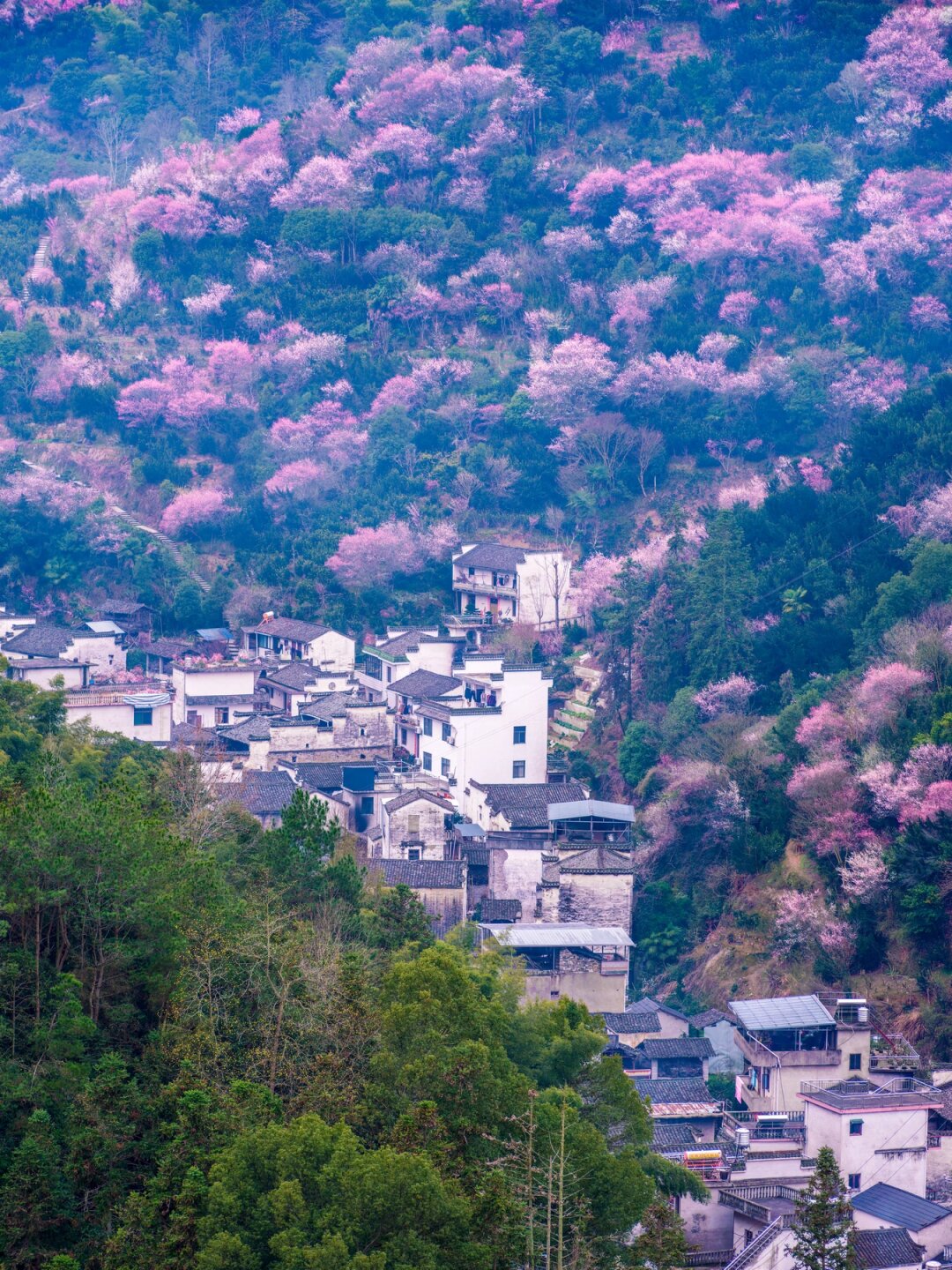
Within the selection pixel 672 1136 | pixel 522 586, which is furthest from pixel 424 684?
pixel 672 1136

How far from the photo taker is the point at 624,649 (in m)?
45.4

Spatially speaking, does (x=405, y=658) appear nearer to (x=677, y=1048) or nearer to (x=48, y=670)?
(x=48, y=670)

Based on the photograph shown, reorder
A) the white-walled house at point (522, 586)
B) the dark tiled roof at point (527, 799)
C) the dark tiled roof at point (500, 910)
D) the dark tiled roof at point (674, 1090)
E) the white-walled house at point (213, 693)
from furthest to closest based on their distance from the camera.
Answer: the white-walled house at point (522, 586) → the white-walled house at point (213, 693) → the dark tiled roof at point (527, 799) → the dark tiled roof at point (500, 910) → the dark tiled roof at point (674, 1090)

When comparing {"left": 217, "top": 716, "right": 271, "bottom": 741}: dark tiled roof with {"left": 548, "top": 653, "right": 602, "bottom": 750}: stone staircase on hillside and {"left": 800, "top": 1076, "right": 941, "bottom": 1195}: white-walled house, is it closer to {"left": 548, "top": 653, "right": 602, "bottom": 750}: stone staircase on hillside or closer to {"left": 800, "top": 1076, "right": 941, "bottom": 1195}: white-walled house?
{"left": 548, "top": 653, "right": 602, "bottom": 750}: stone staircase on hillside

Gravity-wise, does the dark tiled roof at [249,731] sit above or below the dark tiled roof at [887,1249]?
above

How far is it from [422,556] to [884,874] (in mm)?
22088

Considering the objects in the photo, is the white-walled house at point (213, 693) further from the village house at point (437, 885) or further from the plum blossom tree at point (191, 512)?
the village house at point (437, 885)

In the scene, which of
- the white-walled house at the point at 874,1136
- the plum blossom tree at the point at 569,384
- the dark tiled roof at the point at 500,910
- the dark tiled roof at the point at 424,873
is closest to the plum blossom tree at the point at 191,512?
the plum blossom tree at the point at 569,384

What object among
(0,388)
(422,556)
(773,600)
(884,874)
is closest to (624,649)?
(773,600)

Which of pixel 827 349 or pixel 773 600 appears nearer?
pixel 773 600

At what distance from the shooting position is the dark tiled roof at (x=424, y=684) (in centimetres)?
4469

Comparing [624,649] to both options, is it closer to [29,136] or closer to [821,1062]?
[821,1062]

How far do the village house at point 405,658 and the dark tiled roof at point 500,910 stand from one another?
11.5 meters

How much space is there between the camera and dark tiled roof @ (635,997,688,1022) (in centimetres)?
3316
